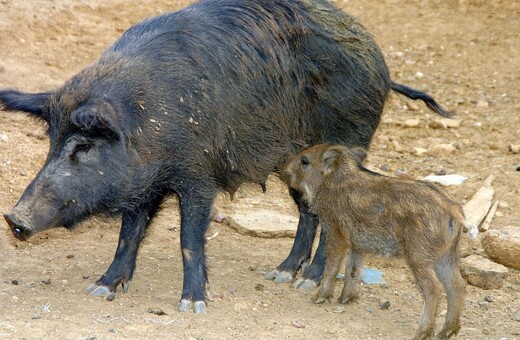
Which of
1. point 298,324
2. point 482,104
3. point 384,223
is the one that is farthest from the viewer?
point 482,104

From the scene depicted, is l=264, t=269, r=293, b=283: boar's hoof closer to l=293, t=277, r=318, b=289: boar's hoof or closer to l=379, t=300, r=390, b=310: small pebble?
l=293, t=277, r=318, b=289: boar's hoof

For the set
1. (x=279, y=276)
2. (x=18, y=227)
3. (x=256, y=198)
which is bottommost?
(x=256, y=198)

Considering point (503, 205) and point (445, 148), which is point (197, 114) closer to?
point (503, 205)

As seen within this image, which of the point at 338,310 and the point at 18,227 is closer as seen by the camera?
the point at 18,227

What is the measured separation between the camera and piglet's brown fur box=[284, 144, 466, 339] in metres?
5.32

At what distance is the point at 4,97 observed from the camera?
5.81 metres

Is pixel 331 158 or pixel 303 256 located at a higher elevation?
pixel 331 158

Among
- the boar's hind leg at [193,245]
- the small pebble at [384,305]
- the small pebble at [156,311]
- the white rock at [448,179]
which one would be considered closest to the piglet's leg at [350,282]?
the small pebble at [384,305]

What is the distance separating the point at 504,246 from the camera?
21.9ft

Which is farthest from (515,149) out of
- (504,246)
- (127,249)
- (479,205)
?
(127,249)

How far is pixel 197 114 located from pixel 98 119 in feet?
2.34

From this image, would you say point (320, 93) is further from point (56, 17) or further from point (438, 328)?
point (56, 17)

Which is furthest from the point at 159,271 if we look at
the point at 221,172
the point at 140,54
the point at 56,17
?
the point at 56,17

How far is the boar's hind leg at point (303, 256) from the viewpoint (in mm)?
6539
